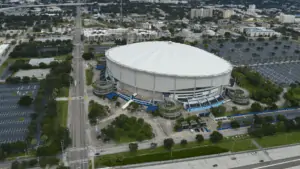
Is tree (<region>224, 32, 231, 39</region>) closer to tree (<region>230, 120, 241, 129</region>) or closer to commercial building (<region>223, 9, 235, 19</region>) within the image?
commercial building (<region>223, 9, 235, 19</region>)

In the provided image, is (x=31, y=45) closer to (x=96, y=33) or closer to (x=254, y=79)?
(x=96, y=33)

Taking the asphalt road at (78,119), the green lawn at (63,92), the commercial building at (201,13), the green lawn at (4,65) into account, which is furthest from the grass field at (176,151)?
the commercial building at (201,13)

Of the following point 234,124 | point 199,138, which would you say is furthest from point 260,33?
point 199,138

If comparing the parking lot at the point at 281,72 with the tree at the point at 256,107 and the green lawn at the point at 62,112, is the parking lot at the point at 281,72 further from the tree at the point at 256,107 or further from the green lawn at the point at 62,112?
the green lawn at the point at 62,112

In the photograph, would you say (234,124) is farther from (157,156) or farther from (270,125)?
(157,156)

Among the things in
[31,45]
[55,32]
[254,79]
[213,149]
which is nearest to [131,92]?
[213,149]

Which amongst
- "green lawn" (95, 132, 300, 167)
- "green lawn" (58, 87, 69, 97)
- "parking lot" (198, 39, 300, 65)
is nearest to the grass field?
"green lawn" (95, 132, 300, 167)
